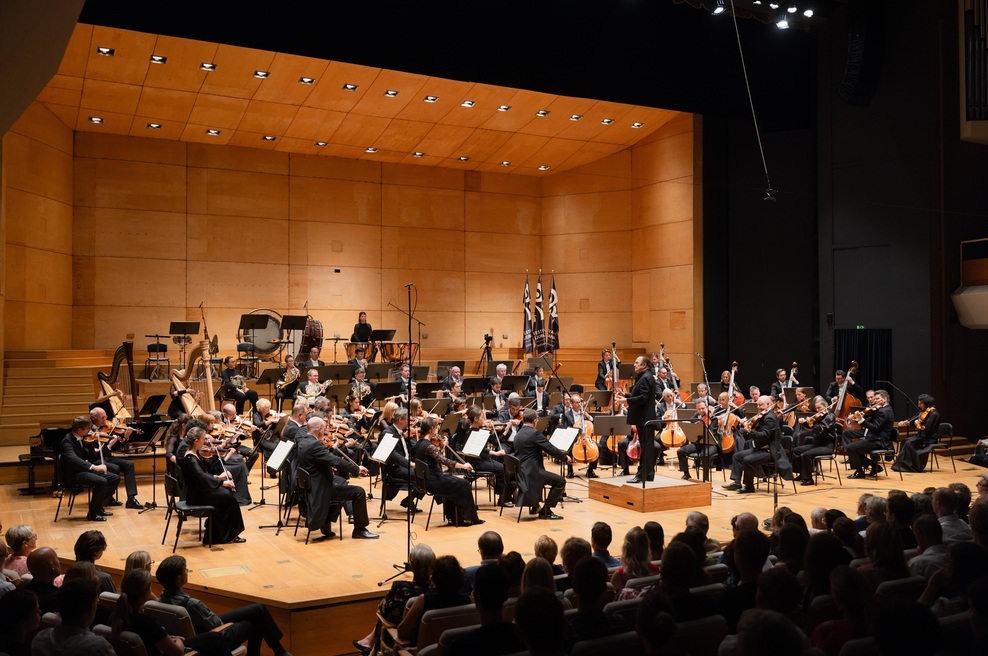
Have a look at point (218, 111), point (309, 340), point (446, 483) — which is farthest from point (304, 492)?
point (218, 111)

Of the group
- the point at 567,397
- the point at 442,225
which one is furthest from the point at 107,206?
the point at 567,397

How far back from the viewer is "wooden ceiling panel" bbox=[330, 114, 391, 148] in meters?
17.6

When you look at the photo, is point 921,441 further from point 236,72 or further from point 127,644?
point 236,72

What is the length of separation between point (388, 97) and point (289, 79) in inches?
79.4

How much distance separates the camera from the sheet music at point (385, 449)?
9172mm

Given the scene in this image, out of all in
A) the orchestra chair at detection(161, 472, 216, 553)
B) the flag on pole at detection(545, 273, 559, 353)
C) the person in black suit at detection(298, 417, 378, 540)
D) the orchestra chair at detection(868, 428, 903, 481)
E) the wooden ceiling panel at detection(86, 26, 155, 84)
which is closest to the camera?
the orchestra chair at detection(161, 472, 216, 553)

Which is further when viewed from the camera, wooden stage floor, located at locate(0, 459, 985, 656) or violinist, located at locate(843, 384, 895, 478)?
violinist, located at locate(843, 384, 895, 478)

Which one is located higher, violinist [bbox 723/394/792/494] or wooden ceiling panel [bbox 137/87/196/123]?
wooden ceiling panel [bbox 137/87/196/123]

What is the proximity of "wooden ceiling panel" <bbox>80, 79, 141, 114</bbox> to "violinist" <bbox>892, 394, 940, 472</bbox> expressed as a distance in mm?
14994

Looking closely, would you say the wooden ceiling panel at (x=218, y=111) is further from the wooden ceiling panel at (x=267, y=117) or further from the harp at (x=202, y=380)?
the harp at (x=202, y=380)

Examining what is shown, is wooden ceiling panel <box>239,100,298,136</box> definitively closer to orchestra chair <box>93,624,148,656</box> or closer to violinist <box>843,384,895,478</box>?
violinist <box>843,384,895,478</box>

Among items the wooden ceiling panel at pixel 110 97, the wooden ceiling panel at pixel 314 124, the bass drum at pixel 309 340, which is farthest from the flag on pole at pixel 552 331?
the wooden ceiling panel at pixel 110 97

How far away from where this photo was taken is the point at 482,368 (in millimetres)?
20266

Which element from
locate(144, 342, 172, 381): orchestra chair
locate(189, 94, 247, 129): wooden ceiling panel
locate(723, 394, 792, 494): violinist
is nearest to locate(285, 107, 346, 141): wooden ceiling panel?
locate(189, 94, 247, 129): wooden ceiling panel
